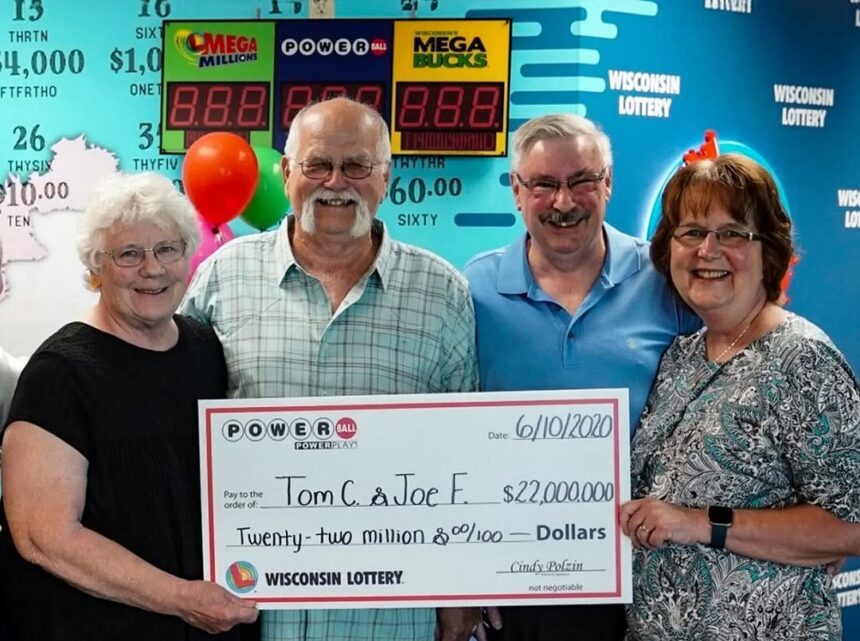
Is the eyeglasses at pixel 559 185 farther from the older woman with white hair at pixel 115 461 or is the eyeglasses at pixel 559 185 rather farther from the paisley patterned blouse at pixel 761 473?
the older woman with white hair at pixel 115 461

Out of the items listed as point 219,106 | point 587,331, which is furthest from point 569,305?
point 219,106

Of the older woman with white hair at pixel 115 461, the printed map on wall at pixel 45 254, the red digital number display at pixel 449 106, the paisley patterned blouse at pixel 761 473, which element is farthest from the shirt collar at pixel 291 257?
the printed map on wall at pixel 45 254

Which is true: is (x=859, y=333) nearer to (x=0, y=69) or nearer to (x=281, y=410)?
(x=281, y=410)

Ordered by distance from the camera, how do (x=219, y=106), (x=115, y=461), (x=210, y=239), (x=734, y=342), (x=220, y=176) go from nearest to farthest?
(x=115, y=461) < (x=734, y=342) < (x=220, y=176) < (x=210, y=239) < (x=219, y=106)

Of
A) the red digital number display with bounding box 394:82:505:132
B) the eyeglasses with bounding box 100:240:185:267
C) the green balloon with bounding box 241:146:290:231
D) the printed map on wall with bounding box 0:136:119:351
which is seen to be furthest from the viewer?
the printed map on wall with bounding box 0:136:119:351

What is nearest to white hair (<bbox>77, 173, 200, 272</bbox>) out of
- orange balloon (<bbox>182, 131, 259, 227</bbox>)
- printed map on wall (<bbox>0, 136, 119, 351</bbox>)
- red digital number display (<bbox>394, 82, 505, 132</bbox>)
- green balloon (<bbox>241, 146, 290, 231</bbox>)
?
orange balloon (<bbox>182, 131, 259, 227</bbox>)

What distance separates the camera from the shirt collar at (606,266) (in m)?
2.48

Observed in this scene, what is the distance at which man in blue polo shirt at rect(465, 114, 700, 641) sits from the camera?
2379mm

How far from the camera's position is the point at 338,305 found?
238 cm

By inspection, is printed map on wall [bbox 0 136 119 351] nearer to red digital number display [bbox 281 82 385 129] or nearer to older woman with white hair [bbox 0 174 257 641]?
red digital number display [bbox 281 82 385 129]

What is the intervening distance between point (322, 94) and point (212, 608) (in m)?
3.02

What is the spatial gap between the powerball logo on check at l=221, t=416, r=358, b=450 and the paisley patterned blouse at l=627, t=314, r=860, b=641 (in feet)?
2.08

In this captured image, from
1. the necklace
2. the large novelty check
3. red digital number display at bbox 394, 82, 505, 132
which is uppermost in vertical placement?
red digital number display at bbox 394, 82, 505, 132

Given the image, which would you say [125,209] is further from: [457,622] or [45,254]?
[45,254]
